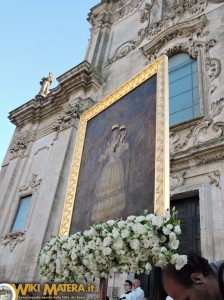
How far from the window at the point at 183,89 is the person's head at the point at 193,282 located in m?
7.31

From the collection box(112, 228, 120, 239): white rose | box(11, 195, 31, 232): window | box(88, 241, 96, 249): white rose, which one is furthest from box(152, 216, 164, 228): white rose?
box(11, 195, 31, 232): window

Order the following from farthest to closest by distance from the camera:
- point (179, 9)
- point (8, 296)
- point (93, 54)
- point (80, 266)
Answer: point (93, 54), point (179, 9), point (80, 266), point (8, 296)

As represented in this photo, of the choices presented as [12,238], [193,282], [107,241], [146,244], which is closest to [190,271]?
[193,282]

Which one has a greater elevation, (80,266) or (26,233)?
(26,233)

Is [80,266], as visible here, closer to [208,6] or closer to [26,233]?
[26,233]

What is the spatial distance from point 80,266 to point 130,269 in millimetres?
690

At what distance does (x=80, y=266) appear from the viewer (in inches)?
146

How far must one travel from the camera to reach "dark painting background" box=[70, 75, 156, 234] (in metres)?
4.60

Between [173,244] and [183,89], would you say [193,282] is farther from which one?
[183,89]

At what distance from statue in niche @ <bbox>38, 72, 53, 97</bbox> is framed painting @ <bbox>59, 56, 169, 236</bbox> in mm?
9142

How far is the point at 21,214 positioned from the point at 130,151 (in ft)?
23.6

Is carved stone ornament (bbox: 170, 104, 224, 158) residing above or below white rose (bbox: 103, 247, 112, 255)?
above

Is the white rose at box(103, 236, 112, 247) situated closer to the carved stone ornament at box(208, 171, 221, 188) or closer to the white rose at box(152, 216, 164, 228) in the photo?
the white rose at box(152, 216, 164, 228)

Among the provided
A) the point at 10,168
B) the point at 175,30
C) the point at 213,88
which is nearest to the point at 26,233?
the point at 10,168
